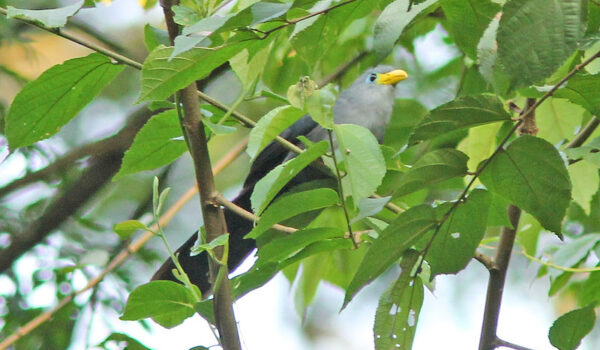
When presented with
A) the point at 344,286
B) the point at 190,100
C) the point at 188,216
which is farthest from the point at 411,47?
the point at 190,100

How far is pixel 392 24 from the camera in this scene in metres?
1.51

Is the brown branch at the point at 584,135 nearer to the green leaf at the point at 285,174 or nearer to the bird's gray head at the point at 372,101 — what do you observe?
the green leaf at the point at 285,174

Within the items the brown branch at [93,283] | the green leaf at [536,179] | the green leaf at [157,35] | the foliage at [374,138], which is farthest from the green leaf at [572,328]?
the brown branch at [93,283]

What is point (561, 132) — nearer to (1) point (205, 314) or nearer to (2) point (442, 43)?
(1) point (205, 314)

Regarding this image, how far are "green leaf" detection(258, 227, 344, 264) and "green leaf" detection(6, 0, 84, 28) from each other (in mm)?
648

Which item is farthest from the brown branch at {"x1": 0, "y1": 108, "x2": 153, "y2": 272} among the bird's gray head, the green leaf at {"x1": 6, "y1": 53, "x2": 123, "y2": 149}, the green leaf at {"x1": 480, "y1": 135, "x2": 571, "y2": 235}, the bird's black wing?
the green leaf at {"x1": 480, "y1": 135, "x2": 571, "y2": 235}

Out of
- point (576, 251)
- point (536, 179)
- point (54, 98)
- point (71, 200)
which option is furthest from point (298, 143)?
point (536, 179)

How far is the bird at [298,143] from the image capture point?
260 centimetres

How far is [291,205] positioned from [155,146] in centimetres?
49

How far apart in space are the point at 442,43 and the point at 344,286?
72.5 inches

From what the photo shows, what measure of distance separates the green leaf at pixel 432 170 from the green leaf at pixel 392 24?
25cm

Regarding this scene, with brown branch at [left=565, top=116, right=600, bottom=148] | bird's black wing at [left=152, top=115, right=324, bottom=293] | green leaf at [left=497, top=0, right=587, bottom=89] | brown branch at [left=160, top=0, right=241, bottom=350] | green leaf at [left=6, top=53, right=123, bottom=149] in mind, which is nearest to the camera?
green leaf at [left=497, top=0, right=587, bottom=89]

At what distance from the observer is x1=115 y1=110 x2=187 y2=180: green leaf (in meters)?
1.98

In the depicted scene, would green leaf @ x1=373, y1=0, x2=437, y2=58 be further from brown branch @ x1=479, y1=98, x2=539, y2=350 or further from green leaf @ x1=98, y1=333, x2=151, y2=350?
green leaf @ x1=98, y1=333, x2=151, y2=350
